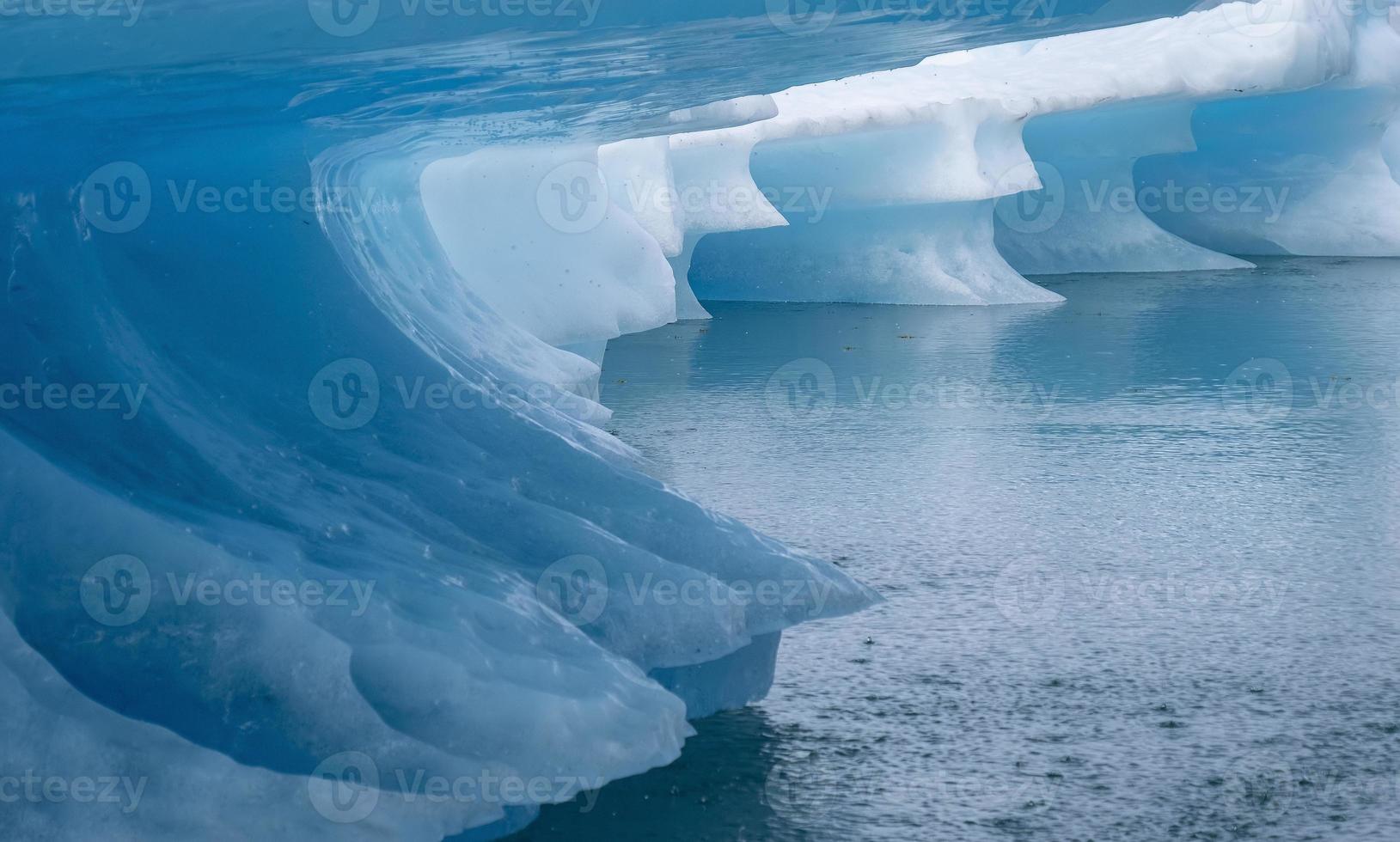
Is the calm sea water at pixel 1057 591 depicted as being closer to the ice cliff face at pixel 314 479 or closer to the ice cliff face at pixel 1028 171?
the ice cliff face at pixel 314 479

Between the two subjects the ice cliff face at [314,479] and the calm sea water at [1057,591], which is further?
the calm sea water at [1057,591]

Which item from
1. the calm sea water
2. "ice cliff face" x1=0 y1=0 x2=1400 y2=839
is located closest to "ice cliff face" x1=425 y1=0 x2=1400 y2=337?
the calm sea water

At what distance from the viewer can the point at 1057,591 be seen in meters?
3.55

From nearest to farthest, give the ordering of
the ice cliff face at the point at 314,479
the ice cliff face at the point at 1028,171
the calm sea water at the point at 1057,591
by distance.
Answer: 1. the ice cliff face at the point at 314,479
2. the calm sea water at the point at 1057,591
3. the ice cliff face at the point at 1028,171

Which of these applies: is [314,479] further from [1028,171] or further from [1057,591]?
[1028,171]

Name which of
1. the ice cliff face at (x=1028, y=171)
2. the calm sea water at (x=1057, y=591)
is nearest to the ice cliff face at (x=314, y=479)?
the calm sea water at (x=1057, y=591)

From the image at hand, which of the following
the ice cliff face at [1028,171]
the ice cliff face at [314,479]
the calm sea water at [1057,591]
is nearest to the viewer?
the ice cliff face at [314,479]

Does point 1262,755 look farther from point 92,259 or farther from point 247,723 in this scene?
point 92,259

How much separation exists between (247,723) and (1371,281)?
10233 mm

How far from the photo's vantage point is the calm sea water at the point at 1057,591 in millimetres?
2395

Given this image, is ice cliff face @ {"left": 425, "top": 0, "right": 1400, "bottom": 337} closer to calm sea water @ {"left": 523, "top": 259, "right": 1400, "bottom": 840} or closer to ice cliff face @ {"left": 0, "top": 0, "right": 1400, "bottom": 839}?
calm sea water @ {"left": 523, "top": 259, "right": 1400, "bottom": 840}

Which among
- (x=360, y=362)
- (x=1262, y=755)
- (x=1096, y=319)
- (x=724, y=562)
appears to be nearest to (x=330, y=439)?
(x=360, y=362)

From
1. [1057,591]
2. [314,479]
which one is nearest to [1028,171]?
[1057,591]

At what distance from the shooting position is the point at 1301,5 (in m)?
11.2
